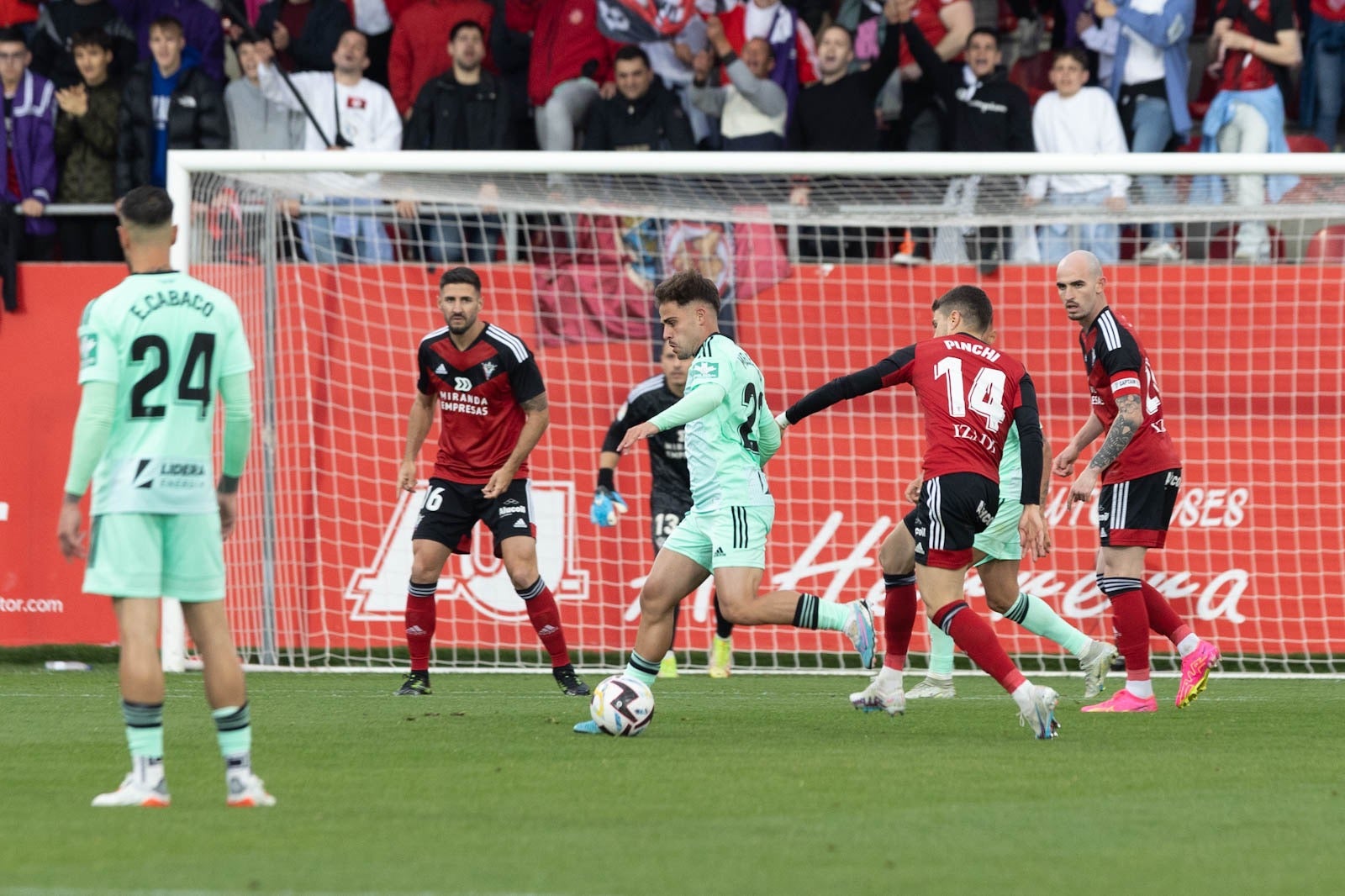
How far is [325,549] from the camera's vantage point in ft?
40.8

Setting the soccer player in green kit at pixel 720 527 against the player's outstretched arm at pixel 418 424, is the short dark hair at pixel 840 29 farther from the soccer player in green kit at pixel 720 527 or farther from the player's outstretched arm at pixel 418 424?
the soccer player in green kit at pixel 720 527

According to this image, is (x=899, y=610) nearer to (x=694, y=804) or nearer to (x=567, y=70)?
(x=694, y=804)

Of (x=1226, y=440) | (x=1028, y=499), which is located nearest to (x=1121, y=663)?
(x=1226, y=440)

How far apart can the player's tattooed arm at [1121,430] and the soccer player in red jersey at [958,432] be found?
2.15ft

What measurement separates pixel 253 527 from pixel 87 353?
690 cm

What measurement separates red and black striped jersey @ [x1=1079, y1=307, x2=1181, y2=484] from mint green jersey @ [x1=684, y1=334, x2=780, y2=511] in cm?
180

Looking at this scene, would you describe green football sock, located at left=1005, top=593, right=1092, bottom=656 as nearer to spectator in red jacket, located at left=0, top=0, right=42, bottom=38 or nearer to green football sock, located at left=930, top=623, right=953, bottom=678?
green football sock, located at left=930, top=623, right=953, bottom=678

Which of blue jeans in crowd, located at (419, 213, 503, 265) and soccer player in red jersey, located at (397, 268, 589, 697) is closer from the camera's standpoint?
soccer player in red jersey, located at (397, 268, 589, 697)

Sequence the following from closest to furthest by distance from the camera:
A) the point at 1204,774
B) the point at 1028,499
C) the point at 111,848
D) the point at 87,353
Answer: the point at 111,848 < the point at 87,353 < the point at 1204,774 < the point at 1028,499

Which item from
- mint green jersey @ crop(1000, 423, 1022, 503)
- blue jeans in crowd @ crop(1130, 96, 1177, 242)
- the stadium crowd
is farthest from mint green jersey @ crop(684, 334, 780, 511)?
blue jeans in crowd @ crop(1130, 96, 1177, 242)

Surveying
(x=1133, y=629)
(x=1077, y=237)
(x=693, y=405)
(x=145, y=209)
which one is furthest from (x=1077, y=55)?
(x=145, y=209)

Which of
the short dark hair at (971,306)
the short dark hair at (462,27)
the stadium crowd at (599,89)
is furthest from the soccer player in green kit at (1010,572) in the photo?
the short dark hair at (462,27)

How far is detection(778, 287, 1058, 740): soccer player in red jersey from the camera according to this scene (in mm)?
7664

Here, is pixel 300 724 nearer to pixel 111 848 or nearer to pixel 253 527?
pixel 111 848
